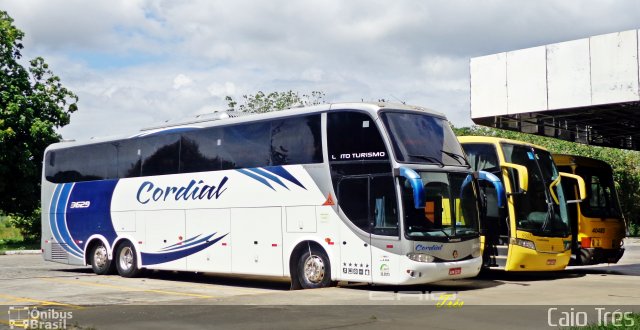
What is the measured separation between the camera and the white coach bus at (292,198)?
48.6 ft

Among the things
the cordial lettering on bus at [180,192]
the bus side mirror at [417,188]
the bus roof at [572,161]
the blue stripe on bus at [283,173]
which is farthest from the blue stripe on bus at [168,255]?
the bus roof at [572,161]

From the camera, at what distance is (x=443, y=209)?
1504cm

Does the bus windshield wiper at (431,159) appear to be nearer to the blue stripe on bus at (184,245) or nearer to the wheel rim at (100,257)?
the blue stripe on bus at (184,245)

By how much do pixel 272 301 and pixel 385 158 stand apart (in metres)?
3.68

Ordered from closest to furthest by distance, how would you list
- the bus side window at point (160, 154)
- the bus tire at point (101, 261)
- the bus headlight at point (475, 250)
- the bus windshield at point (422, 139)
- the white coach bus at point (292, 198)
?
the white coach bus at point (292, 198), the bus windshield at point (422, 139), the bus headlight at point (475, 250), the bus side window at point (160, 154), the bus tire at point (101, 261)

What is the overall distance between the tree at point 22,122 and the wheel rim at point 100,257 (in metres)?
15.2

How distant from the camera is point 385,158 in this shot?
48.5 feet

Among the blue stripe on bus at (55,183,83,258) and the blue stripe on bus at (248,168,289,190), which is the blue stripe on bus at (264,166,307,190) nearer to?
the blue stripe on bus at (248,168,289,190)

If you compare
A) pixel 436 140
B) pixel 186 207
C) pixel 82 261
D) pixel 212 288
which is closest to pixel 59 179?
pixel 82 261

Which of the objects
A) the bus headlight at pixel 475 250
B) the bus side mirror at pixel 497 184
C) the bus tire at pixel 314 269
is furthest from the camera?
the bus side mirror at pixel 497 184

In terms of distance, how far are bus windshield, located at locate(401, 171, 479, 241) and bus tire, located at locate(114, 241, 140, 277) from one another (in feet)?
27.9

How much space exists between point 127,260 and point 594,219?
39.6 feet

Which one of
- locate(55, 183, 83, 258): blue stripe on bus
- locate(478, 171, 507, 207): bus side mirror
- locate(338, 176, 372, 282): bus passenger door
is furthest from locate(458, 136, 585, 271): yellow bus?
locate(55, 183, 83, 258): blue stripe on bus

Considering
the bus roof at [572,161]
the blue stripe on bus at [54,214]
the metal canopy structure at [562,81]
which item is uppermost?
the metal canopy structure at [562,81]
